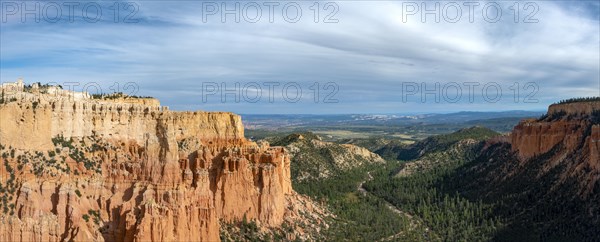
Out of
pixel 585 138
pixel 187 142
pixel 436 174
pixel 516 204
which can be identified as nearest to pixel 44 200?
pixel 187 142

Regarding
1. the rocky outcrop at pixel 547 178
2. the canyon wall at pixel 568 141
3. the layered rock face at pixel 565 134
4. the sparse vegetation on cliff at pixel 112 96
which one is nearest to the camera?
the sparse vegetation on cliff at pixel 112 96

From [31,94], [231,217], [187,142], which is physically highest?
[31,94]

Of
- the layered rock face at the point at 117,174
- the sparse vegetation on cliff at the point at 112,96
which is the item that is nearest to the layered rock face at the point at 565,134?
the layered rock face at the point at 117,174

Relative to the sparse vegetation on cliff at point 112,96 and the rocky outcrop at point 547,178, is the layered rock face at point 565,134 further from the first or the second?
the sparse vegetation on cliff at point 112,96

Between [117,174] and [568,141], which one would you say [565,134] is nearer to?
[568,141]

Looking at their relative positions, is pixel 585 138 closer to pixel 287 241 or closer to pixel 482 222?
pixel 482 222

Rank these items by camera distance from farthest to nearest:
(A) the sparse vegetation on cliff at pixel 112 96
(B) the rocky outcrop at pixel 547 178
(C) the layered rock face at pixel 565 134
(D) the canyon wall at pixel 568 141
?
(C) the layered rock face at pixel 565 134 < (D) the canyon wall at pixel 568 141 < (B) the rocky outcrop at pixel 547 178 < (A) the sparse vegetation on cliff at pixel 112 96

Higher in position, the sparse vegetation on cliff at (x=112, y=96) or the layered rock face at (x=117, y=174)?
the sparse vegetation on cliff at (x=112, y=96)

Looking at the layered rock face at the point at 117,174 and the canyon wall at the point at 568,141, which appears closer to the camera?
the layered rock face at the point at 117,174

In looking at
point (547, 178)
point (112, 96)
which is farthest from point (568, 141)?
point (112, 96)
